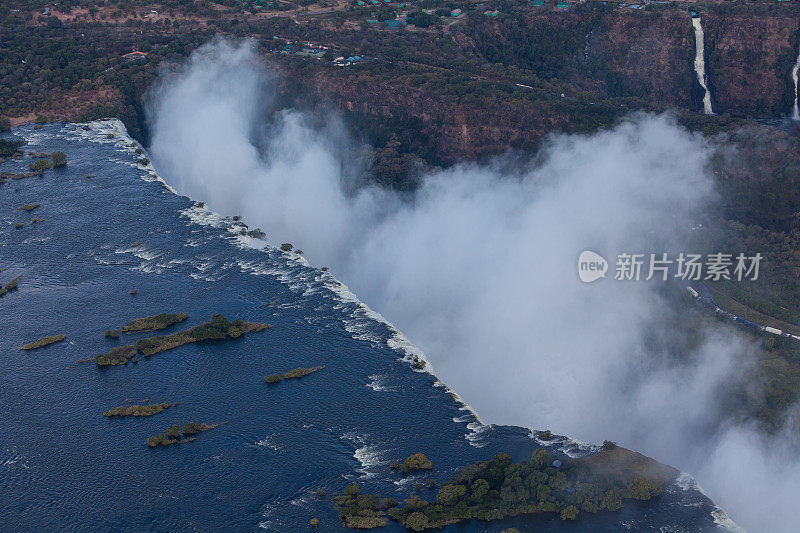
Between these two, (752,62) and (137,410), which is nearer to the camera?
(137,410)

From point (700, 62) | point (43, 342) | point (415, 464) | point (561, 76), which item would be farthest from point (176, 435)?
point (700, 62)

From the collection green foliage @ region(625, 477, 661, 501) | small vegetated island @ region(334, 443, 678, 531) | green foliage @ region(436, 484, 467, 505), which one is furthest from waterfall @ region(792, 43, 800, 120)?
green foliage @ region(436, 484, 467, 505)

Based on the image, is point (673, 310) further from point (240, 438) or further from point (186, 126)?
point (186, 126)

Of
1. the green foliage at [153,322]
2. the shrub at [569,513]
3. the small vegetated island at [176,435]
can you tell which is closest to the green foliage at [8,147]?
the green foliage at [153,322]

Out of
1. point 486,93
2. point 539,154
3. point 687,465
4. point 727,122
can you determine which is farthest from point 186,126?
point 687,465

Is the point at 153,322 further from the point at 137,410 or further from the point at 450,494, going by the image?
the point at 450,494

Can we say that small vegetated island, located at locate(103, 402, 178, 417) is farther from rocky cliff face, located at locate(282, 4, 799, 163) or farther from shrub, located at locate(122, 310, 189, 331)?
rocky cliff face, located at locate(282, 4, 799, 163)
